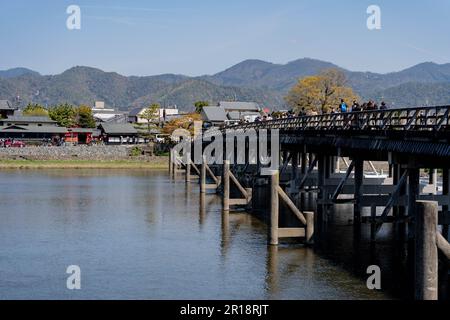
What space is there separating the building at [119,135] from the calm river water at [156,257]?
70.1 metres

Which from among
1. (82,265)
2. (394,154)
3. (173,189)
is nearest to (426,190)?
(394,154)

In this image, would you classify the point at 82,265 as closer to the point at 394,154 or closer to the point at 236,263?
the point at 236,263

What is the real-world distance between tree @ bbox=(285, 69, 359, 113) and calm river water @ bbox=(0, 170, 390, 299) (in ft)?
175

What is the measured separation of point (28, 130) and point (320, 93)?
144 ft

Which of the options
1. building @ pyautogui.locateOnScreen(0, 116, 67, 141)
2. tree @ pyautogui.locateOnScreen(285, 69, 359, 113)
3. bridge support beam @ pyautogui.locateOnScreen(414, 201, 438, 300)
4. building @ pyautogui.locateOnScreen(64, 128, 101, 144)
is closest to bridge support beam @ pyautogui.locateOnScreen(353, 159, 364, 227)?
bridge support beam @ pyautogui.locateOnScreen(414, 201, 438, 300)

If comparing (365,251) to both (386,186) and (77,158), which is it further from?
(77,158)

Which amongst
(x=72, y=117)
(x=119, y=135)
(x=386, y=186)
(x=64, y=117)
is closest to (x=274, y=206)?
(x=386, y=186)

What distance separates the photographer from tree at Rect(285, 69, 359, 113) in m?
92.8

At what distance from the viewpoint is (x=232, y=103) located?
15275 centimetres

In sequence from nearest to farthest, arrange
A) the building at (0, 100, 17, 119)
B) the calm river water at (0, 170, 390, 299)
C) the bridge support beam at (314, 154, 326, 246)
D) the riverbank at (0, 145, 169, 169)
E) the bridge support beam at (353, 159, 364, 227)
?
the calm river water at (0, 170, 390, 299), the bridge support beam at (353, 159, 364, 227), the bridge support beam at (314, 154, 326, 246), the riverbank at (0, 145, 169, 169), the building at (0, 100, 17, 119)

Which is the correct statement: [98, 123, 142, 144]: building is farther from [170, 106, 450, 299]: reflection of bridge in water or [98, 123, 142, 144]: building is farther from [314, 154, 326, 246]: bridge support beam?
[314, 154, 326, 246]: bridge support beam

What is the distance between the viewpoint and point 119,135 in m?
113

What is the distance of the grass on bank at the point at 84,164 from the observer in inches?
3313

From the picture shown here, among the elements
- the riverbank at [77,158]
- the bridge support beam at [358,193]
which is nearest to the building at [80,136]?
the riverbank at [77,158]
